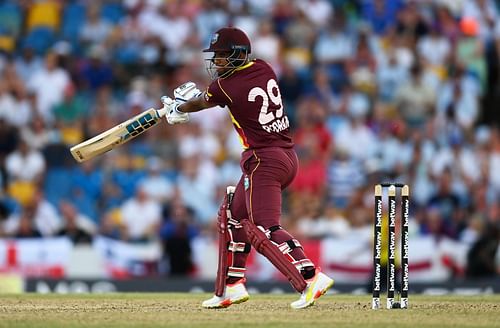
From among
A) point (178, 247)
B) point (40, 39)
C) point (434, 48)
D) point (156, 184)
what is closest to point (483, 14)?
point (434, 48)

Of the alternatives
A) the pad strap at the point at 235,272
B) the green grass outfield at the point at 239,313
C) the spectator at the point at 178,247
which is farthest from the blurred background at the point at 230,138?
the pad strap at the point at 235,272

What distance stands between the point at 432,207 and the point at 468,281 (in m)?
1.58

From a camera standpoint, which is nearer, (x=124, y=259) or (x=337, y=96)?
(x=124, y=259)

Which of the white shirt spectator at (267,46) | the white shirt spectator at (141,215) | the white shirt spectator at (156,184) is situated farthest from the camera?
the white shirt spectator at (267,46)

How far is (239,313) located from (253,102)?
1.45 m

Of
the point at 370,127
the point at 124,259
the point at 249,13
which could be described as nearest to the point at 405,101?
the point at 370,127

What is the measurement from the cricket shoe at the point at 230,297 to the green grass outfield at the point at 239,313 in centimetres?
6

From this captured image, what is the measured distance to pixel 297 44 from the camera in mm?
16828

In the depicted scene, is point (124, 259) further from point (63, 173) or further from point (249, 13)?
point (249, 13)

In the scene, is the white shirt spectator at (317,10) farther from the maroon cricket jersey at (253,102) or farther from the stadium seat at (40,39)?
the maroon cricket jersey at (253,102)

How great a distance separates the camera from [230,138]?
1567 cm

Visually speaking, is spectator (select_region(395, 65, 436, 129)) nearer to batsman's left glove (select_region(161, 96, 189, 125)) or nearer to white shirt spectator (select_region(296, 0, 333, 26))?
white shirt spectator (select_region(296, 0, 333, 26))

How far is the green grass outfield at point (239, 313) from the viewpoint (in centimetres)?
743

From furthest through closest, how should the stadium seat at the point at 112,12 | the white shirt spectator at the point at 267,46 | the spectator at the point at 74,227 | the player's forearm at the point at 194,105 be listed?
the stadium seat at the point at 112,12 < the white shirt spectator at the point at 267,46 < the spectator at the point at 74,227 < the player's forearm at the point at 194,105
